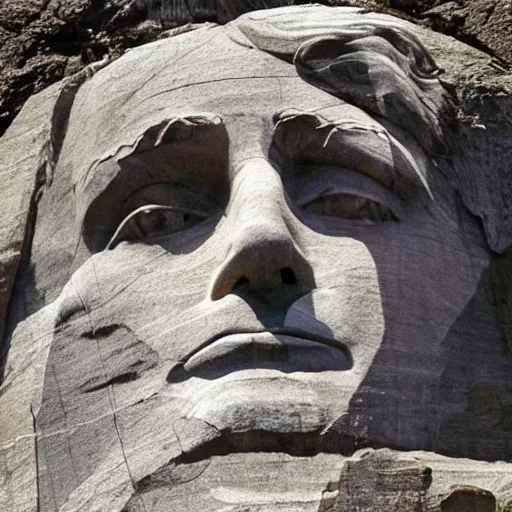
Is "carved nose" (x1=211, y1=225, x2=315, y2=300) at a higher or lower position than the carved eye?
higher

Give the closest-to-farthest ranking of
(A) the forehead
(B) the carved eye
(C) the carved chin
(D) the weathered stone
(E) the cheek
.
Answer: (D) the weathered stone → (C) the carved chin → (E) the cheek → (B) the carved eye → (A) the forehead

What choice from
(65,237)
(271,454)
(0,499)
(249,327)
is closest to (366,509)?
(271,454)

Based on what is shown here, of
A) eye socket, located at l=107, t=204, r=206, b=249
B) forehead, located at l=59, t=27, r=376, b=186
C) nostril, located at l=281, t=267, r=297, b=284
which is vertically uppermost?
forehead, located at l=59, t=27, r=376, b=186

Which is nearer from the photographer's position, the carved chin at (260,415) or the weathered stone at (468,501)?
the weathered stone at (468,501)

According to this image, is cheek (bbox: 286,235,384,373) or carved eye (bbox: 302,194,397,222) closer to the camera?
cheek (bbox: 286,235,384,373)

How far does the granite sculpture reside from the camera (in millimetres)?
4930

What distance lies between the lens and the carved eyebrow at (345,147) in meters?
5.63

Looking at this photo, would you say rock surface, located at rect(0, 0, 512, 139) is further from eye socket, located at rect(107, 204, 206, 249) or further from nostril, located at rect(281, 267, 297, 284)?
nostril, located at rect(281, 267, 297, 284)

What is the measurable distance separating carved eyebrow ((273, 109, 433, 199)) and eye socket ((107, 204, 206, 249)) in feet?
1.13

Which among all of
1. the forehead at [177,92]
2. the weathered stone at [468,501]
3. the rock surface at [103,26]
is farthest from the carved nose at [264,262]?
the rock surface at [103,26]

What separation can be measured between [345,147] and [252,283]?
25.8 inches

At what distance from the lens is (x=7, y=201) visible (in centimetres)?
598

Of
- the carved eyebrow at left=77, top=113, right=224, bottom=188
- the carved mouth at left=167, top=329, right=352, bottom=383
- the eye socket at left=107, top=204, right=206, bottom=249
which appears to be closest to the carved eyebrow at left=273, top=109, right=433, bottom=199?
the carved eyebrow at left=77, top=113, right=224, bottom=188

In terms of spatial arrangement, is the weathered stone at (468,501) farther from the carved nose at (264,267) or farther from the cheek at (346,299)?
the carved nose at (264,267)
